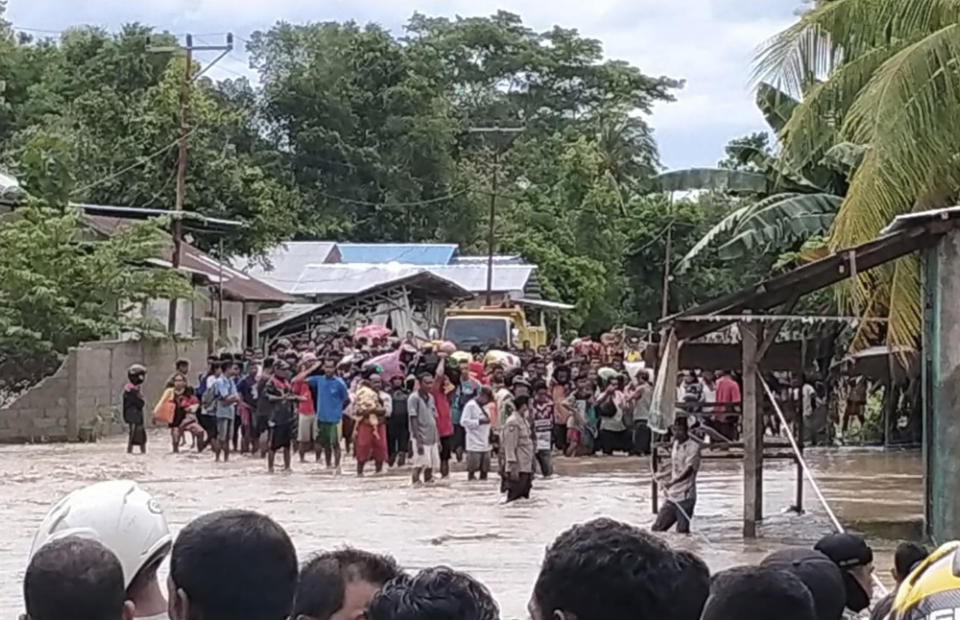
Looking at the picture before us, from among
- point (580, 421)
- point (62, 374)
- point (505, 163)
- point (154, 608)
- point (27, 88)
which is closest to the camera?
point (154, 608)

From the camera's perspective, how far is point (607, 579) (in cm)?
311

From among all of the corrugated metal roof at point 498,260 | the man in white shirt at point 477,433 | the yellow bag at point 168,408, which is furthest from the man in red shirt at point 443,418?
the corrugated metal roof at point 498,260

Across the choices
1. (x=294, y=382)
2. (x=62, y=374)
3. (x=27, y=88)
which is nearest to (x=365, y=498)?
(x=294, y=382)

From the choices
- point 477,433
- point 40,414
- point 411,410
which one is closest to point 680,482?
point 411,410

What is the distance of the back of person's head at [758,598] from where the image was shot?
3115 mm

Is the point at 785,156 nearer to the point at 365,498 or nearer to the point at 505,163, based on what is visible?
the point at 365,498

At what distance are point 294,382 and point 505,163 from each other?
44.1 metres

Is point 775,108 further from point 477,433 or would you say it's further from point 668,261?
point 668,261

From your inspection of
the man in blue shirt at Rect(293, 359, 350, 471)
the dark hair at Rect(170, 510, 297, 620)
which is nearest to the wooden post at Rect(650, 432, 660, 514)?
the man in blue shirt at Rect(293, 359, 350, 471)

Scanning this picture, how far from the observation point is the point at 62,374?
2947 centimetres

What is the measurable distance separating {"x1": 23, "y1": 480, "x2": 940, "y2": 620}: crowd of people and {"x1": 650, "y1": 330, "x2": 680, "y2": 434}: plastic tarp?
36.0 feet

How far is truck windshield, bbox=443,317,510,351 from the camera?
3797 cm

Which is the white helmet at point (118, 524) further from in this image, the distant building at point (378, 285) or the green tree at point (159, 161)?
the distant building at point (378, 285)

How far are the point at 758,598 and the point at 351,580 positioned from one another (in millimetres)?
1187
